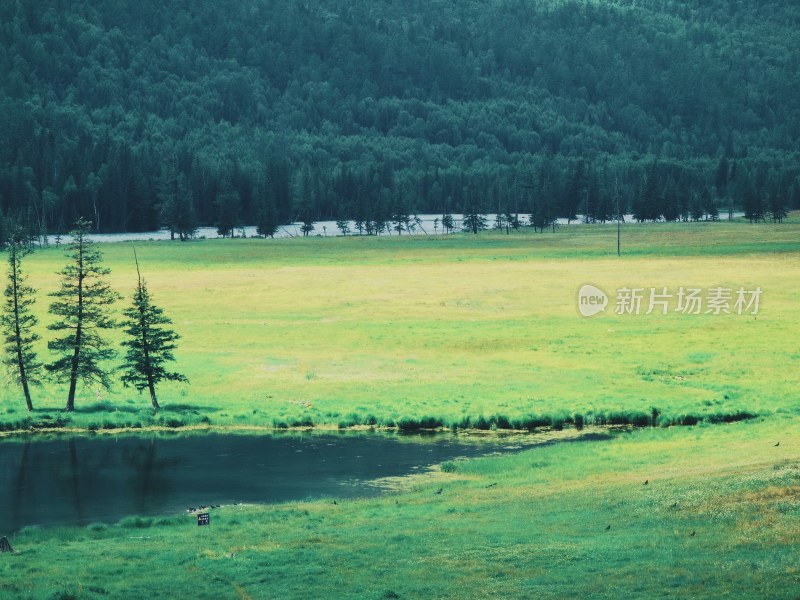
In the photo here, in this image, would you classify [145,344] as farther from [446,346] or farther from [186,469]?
[446,346]

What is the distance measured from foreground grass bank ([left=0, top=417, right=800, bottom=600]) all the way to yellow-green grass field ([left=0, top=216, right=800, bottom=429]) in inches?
659

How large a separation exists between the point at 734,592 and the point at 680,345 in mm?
52179

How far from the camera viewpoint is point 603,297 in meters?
100

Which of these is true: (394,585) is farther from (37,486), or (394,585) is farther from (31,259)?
(31,259)

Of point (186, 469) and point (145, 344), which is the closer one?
point (186, 469)

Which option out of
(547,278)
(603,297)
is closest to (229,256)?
(547,278)

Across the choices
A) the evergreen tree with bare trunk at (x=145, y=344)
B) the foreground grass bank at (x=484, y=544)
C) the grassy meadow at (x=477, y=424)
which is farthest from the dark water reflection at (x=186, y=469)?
the evergreen tree with bare trunk at (x=145, y=344)

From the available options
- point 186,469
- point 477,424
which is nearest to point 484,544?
point 186,469

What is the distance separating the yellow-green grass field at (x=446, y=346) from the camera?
5384cm

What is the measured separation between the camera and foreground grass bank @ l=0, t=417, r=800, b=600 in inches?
925

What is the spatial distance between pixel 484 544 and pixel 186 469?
19066mm

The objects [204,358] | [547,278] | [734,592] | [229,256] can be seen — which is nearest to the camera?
[734,592]

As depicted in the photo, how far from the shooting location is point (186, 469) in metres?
43.7

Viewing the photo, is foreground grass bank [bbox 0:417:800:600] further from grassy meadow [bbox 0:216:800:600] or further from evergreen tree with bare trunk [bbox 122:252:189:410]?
evergreen tree with bare trunk [bbox 122:252:189:410]
